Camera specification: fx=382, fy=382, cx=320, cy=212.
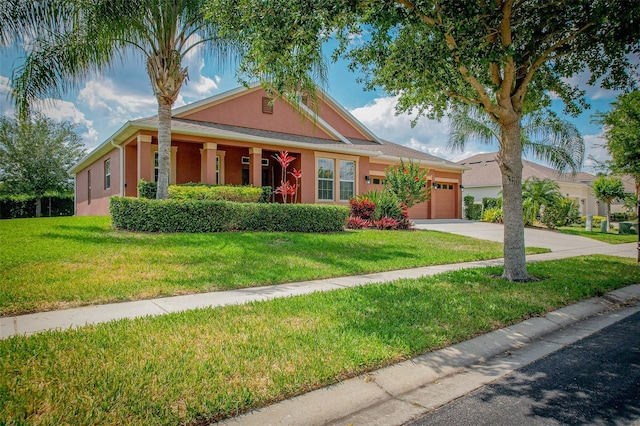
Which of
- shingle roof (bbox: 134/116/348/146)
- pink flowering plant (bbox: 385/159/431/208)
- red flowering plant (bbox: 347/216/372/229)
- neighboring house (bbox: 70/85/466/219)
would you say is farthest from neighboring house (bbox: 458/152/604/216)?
red flowering plant (bbox: 347/216/372/229)

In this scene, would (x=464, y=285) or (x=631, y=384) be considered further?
(x=464, y=285)

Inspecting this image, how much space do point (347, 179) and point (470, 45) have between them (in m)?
13.5

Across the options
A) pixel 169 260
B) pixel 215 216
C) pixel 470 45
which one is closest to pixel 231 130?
pixel 215 216

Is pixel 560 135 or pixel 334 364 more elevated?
pixel 560 135

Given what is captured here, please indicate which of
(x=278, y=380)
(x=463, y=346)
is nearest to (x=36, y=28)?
(x=278, y=380)

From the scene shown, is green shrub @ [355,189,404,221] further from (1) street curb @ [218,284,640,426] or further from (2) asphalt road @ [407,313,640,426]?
(2) asphalt road @ [407,313,640,426]

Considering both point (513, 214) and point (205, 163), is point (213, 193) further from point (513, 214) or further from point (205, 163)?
point (513, 214)

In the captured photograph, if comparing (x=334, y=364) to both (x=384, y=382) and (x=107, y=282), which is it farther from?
(x=107, y=282)

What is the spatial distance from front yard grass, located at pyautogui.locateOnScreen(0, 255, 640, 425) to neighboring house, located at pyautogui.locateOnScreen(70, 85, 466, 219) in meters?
11.2

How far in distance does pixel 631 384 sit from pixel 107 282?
21.3 feet

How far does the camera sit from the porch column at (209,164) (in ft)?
51.6

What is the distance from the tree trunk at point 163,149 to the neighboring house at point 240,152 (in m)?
2.43

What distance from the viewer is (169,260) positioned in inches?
300

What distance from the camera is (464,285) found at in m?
6.48
